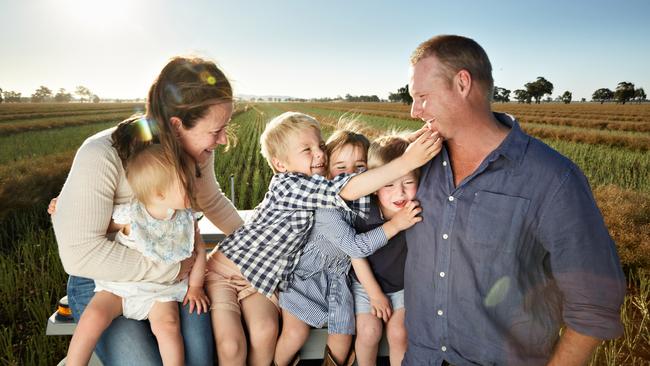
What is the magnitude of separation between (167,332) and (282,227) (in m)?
0.69

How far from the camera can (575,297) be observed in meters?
1.72

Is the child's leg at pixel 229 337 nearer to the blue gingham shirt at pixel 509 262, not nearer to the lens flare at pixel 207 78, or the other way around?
the blue gingham shirt at pixel 509 262

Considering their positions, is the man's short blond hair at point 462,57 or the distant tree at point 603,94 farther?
the distant tree at point 603,94

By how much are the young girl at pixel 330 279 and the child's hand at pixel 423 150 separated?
22 cm

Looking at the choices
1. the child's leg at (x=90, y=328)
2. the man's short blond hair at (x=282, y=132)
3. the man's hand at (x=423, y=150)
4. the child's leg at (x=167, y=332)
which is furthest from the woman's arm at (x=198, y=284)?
the man's hand at (x=423, y=150)

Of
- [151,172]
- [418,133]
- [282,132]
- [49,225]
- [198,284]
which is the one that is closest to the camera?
[151,172]

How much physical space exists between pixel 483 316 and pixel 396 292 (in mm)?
515

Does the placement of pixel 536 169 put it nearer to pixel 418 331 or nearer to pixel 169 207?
pixel 418 331

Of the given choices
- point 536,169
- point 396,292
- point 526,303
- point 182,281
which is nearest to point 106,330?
point 182,281

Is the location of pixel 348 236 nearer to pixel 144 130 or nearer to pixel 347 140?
pixel 347 140

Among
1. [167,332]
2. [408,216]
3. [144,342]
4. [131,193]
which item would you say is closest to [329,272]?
[408,216]

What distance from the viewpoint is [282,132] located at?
2.45 meters

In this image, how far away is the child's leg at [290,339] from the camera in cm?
223

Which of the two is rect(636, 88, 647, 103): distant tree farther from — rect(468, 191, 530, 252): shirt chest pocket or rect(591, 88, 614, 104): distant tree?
rect(468, 191, 530, 252): shirt chest pocket
